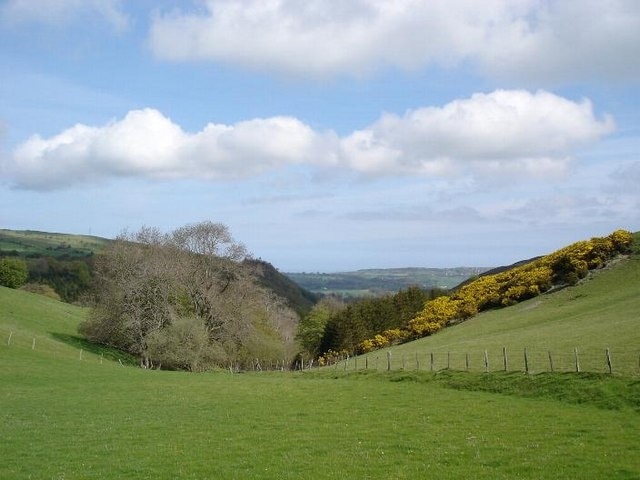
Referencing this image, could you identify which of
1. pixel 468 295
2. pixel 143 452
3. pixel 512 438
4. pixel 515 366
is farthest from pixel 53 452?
pixel 468 295

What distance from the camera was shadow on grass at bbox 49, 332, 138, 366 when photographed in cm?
6356

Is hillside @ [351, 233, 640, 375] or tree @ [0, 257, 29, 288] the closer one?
hillside @ [351, 233, 640, 375]

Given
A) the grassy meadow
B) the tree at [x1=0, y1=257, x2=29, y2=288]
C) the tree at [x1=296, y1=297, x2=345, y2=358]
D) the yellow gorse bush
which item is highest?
the tree at [x1=0, y1=257, x2=29, y2=288]

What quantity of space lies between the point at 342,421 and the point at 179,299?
164 feet

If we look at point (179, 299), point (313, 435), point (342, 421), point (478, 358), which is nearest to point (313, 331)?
point (179, 299)

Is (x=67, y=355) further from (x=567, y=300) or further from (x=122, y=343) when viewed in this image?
(x=567, y=300)

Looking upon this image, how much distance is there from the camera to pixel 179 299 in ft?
230

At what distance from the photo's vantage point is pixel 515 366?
113 feet

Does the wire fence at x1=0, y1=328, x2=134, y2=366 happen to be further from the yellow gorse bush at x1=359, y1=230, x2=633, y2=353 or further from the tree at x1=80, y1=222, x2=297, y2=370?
the yellow gorse bush at x1=359, y1=230, x2=633, y2=353

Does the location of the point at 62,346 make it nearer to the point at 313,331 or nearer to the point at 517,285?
the point at 313,331

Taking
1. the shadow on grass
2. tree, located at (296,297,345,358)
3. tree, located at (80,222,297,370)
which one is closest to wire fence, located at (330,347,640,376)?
tree, located at (80,222,297,370)

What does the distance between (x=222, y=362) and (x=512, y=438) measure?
179ft

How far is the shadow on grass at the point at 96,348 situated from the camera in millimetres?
63562

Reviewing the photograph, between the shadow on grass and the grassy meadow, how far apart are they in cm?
1558
